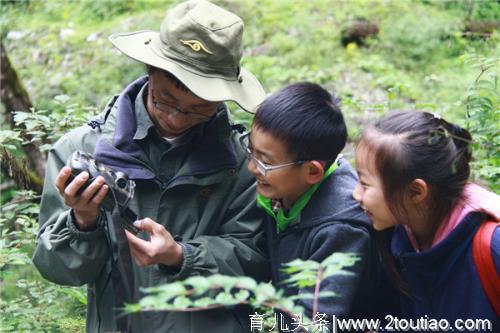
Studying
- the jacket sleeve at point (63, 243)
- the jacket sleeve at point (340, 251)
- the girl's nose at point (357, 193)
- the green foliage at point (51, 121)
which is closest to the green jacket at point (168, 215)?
the jacket sleeve at point (63, 243)

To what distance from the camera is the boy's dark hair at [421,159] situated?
7.74 ft

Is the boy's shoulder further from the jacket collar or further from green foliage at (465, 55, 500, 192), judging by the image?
green foliage at (465, 55, 500, 192)

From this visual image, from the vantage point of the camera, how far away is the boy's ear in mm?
2580

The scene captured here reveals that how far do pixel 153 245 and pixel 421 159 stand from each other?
3.21 feet

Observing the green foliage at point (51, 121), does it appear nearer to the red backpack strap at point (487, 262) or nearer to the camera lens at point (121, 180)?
the camera lens at point (121, 180)

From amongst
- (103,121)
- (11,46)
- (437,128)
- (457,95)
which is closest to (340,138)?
(437,128)

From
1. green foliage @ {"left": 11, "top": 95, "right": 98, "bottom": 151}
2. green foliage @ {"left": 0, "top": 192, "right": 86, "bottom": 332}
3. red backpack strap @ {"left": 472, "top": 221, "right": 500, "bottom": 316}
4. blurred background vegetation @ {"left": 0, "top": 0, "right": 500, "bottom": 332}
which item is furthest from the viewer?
blurred background vegetation @ {"left": 0, "top": 0, "right": 500, "bottom": 332}

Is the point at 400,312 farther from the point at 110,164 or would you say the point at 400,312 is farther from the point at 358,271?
the point at 110,164

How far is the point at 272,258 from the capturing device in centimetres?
274

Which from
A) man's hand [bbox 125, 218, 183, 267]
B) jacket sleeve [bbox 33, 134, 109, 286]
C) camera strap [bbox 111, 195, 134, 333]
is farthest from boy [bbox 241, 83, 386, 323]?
jacket sleeve [bbox 33, 134, 109, 286]

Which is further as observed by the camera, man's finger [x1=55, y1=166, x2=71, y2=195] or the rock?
the rock

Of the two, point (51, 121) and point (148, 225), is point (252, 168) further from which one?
point (51, 121)

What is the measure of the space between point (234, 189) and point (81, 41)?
8.43 m

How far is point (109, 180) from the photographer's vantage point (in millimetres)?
2357
